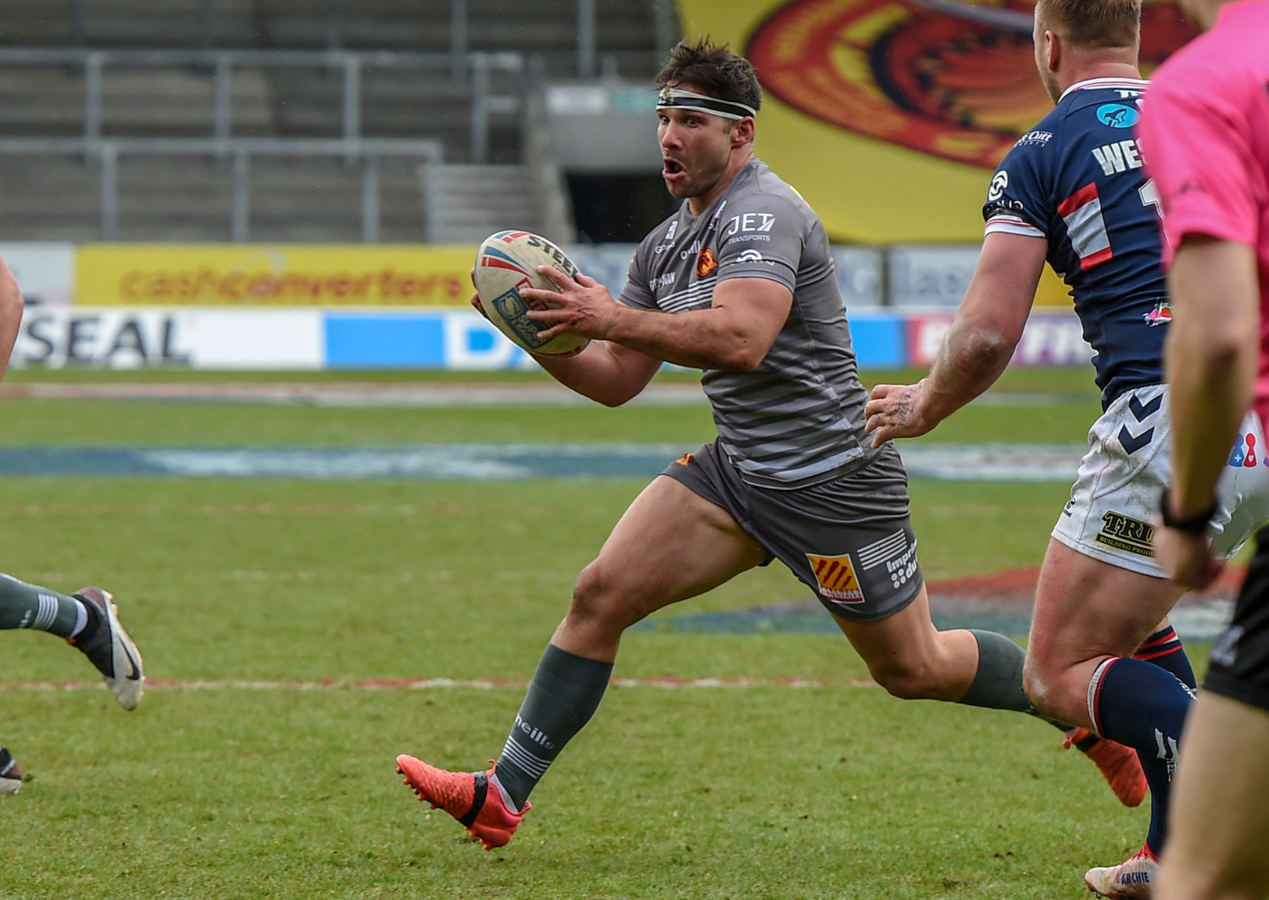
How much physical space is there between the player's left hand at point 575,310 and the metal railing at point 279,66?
24.7 meters

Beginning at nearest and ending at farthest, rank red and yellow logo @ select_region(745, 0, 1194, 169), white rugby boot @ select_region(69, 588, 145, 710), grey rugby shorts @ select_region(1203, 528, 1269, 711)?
grey rugby shorts @ select_region(1203, 528, 1269, 711), white rugby boot @ select_region(69, 588, 145, 710), red and yellow logo @ select_region(745, 0, 1194, 169)

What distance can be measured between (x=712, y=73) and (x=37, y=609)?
8.77ft

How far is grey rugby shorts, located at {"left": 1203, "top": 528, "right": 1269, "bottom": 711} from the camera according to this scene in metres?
2.21

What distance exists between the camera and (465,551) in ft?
32.5

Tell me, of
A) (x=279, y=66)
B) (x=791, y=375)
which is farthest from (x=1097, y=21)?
(x=279, y=66)

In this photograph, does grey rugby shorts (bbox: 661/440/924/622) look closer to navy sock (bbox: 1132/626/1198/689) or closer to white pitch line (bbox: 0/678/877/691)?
navy sock (bbox: 1132/626/1198/689)

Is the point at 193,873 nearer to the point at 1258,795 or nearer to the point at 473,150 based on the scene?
the point at 1258,795

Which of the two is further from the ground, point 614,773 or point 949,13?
point 949,13

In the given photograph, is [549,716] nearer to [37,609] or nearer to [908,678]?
[908,678]

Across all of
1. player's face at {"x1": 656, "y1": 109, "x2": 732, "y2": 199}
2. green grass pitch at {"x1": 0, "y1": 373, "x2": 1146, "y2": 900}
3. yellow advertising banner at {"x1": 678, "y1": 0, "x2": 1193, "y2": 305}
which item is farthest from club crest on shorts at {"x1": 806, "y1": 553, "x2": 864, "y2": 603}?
yellow advertising banner at {"x1": 678, "y1": 0, "x2": 1193, "y2": 305}

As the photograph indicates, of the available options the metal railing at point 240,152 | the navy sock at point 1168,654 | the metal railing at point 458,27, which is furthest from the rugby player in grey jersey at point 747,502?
the metal railing at point 458,27

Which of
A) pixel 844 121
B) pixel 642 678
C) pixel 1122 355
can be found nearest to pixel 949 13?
pixel 844 121

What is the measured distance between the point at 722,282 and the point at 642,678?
2.92 m

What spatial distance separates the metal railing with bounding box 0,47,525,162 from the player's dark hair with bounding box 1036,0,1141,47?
25.2m
